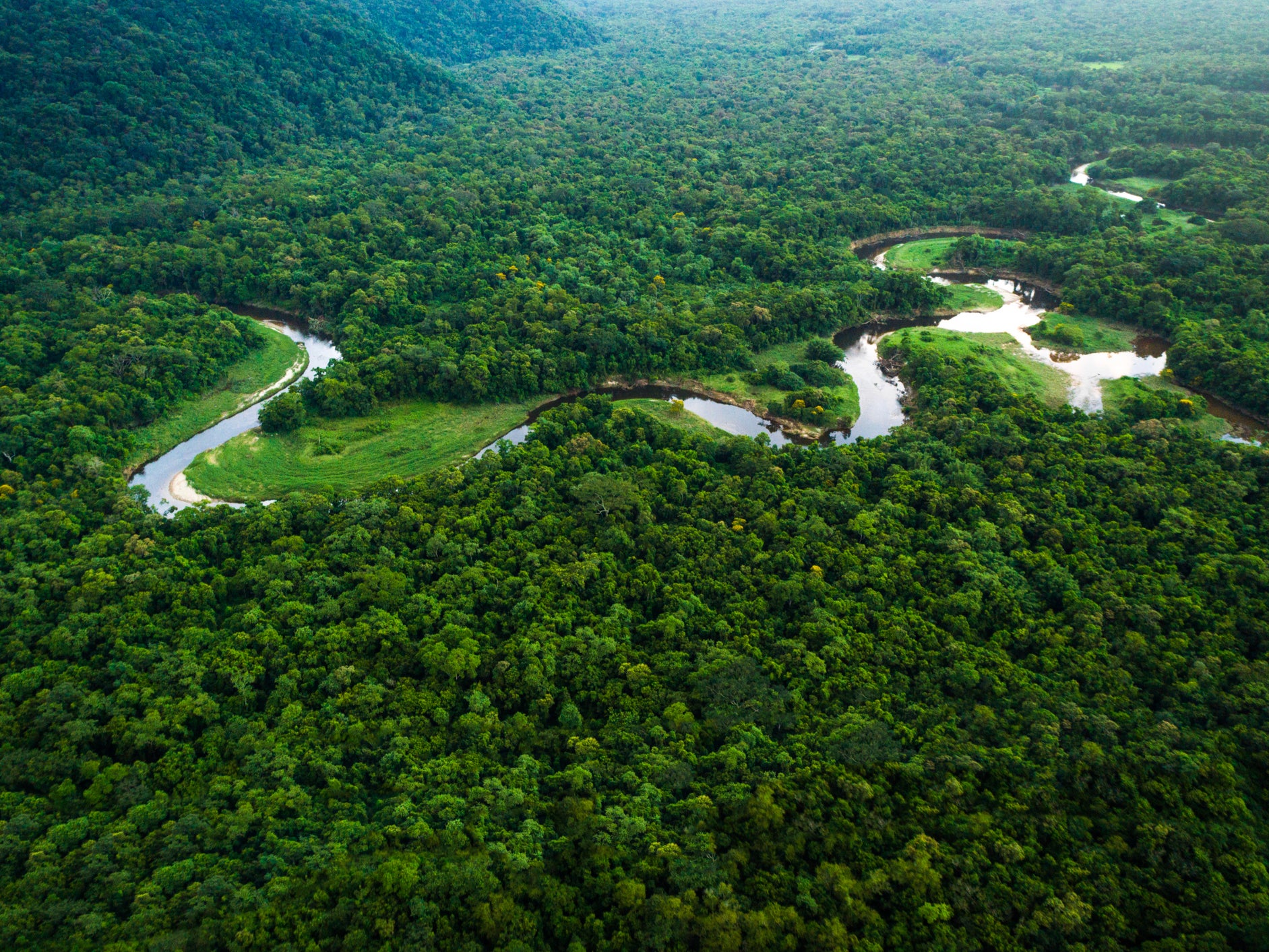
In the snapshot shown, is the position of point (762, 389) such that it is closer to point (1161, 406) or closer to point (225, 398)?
point (1161, 406)

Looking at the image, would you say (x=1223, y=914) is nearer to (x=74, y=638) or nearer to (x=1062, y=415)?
(x=1062, y=415)

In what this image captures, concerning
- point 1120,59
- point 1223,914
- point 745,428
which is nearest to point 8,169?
point 745,428

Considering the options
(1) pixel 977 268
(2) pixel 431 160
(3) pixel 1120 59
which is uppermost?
(3) pixel 1120 59

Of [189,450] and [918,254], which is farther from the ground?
[918,254]

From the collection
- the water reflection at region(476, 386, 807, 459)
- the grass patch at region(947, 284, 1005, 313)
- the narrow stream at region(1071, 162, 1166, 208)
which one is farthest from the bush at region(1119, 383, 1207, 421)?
the narrow stream at region(1071, 162, 1166, 208)

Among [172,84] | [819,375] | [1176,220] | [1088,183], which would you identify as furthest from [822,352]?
[172,84]

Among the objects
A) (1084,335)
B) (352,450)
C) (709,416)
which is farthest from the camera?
(1084,335)

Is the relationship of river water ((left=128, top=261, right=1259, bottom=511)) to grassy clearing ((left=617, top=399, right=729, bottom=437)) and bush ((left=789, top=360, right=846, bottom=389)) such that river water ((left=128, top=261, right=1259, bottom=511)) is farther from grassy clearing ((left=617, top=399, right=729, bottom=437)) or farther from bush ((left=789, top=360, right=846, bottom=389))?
bush ((left=789, top=360, right=846, bottom=389))

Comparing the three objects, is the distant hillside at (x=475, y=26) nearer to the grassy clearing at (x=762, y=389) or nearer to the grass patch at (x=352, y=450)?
the grass patch at (x=352, y=450)
